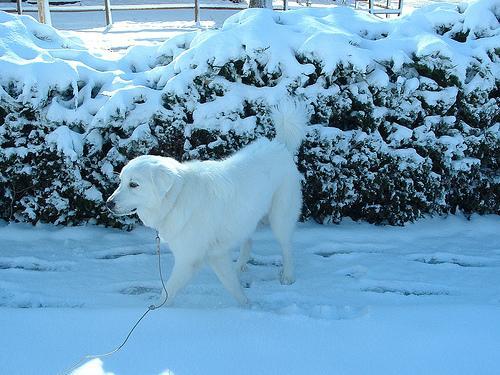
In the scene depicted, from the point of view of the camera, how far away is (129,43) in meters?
9.82

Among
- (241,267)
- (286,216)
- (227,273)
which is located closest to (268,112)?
(286,216)

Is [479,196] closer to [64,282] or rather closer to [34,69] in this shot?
[64,282]

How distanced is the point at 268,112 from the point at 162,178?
1.76 meters

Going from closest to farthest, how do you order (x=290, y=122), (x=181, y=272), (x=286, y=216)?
(x=181, y=272), (x=286, y=216), (x=290, y=122)

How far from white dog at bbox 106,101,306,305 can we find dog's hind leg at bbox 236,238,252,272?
15.4 inches

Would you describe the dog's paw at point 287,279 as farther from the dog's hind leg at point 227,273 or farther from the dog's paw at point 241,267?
the dog's hind leg at point 227,273

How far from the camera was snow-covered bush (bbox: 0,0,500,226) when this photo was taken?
15.3 feet

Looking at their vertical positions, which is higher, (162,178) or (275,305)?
(162,178)

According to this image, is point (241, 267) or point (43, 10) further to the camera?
point (43, 10)

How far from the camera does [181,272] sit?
3.57 m

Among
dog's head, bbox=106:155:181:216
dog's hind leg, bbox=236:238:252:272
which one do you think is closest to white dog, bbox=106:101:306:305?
dog's head, bbox=106:155:181:216

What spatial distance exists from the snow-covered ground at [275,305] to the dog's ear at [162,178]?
90cm

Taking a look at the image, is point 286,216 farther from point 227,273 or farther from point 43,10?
point 43,10

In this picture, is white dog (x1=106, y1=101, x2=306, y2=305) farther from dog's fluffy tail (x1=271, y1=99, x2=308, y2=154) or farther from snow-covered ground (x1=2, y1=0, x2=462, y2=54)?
snow-covered ground (x1=2, y1=0, x2=462, y2=54)
